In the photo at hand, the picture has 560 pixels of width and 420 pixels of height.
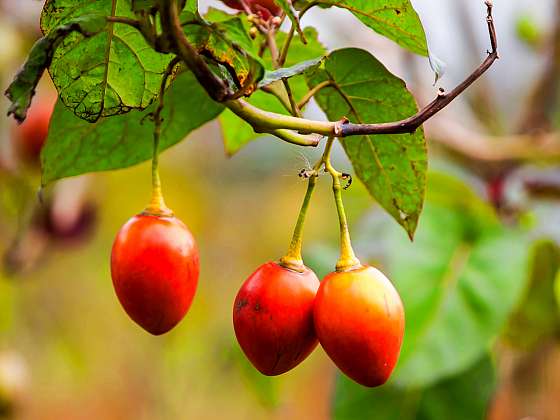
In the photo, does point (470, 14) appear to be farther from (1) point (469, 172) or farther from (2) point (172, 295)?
(2) point (172, 295)

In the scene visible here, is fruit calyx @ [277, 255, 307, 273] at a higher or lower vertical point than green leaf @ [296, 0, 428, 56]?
lower

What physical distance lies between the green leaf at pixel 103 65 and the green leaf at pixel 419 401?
2.29 feet

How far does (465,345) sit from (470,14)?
0.92 m

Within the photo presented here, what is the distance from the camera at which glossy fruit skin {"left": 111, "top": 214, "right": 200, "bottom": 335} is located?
1.71ft

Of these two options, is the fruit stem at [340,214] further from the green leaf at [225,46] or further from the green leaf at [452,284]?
the green leaf at [452,284]

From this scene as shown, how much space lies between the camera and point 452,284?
3.63ft

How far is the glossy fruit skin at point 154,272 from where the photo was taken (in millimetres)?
522

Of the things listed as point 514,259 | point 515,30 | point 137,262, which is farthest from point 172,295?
point 515,30

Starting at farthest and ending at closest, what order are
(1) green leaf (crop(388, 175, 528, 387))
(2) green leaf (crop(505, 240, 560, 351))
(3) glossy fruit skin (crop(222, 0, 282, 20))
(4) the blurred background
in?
(2) green leaf (crop(505, 240, 560, 351))
(4) the blurred background
(1) green leaf (crop(388, 175, 528, 387))
(3) glossy fruit skin (crop(222, 0, 282, 20))

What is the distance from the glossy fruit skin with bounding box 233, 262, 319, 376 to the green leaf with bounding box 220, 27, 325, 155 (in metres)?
0.14

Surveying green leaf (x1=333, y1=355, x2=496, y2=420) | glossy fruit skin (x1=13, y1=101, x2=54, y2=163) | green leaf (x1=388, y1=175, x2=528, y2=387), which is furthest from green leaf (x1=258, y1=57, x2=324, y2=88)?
glossy fruit skin (x1=13, y1=101, x2=54, y2=163)

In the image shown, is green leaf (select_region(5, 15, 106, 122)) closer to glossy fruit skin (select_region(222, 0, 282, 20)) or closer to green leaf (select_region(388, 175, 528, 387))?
glossy fruit skin (select_region(222, 0, 282, 20))

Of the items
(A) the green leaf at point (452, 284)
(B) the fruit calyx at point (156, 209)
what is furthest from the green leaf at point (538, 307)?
(B) the fruit calyx at point (156, 209)

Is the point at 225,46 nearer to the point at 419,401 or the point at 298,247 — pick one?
the point at 298,247
